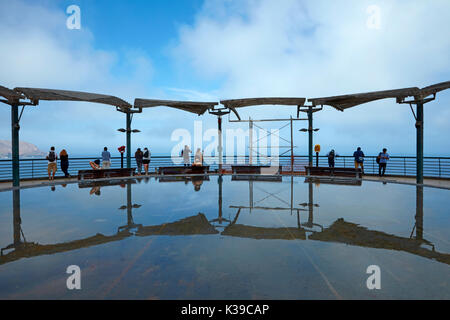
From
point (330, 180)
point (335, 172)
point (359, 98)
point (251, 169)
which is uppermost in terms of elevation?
point (359, 98)

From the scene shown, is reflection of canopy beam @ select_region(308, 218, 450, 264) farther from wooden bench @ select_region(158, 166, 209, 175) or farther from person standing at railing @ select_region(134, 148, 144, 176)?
person standing at railing @ select_region(134, 148, 144, 176)

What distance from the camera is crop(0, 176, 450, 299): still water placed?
2.79m

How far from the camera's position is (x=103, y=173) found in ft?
41.8

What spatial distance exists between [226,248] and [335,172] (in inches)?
423

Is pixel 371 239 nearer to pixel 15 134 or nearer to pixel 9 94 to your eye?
pixel 9 94

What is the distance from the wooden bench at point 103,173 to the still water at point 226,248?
16.2ft

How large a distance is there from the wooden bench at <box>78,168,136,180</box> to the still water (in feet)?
16.2

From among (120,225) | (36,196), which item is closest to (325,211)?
(120,225)

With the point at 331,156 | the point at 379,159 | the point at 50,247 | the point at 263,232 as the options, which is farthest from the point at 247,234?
the point at 331,156

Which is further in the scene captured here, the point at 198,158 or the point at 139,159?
the point at 139,159

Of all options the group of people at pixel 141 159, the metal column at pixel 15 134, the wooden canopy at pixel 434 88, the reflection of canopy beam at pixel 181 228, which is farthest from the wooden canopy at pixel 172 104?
the wooden canopy at pixel 434 88

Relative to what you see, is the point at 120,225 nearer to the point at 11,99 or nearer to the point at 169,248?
the point at 169,248

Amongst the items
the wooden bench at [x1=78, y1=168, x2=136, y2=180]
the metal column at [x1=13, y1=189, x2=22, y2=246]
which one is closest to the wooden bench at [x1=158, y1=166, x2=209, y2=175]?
the wooden bench at [x1=78, y1=168, x2=136, y2=180]
